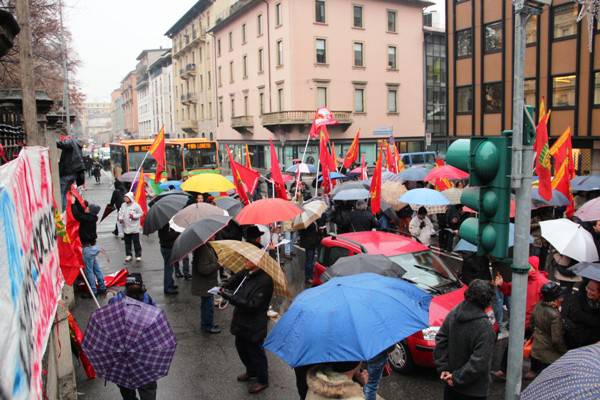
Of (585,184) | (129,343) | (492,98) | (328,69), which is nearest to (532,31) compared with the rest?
(492,98)

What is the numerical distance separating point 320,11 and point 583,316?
40108 millimetres

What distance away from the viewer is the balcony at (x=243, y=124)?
48969 millimetres

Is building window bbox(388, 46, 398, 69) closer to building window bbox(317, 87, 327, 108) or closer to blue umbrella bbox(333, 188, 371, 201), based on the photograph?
building window bbox(317, 87, 327, 108)

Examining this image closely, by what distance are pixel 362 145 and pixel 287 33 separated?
36.0 ft

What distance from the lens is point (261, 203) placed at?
342 inches

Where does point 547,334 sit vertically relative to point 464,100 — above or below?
below

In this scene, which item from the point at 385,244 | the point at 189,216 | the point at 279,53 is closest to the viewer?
the point at 385,244

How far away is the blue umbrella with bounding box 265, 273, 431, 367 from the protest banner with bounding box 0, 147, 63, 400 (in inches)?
66.5

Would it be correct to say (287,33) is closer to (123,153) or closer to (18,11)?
(123,153)

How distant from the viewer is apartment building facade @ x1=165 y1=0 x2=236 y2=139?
194 ft

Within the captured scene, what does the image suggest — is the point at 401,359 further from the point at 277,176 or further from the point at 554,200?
the point at 277,176

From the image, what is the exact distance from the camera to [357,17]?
43844 millimetres

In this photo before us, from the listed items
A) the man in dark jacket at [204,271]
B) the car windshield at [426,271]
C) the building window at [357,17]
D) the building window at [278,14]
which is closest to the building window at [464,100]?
Result: the building window at [357,17]

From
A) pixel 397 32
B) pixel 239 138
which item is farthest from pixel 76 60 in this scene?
pixel 397 32
